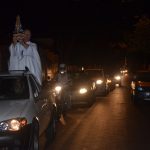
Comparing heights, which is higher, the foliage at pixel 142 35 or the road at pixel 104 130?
the foliage at pixel 142 35

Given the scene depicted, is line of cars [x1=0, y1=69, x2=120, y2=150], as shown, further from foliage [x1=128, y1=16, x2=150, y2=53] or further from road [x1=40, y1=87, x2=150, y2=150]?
foliage [x1=128, y1=16, x2=150, y2=53]

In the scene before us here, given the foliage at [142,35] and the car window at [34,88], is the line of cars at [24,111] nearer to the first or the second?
the car window at [34,88]

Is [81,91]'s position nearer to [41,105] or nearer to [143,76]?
[143,76]

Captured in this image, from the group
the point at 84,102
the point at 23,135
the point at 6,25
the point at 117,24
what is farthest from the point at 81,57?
the point at 23,135

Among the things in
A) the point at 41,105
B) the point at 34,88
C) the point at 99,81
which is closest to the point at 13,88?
the point at 34,88

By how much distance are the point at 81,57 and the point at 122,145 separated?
37.4m

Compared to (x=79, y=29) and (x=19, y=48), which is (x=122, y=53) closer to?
(x=79, y=29)

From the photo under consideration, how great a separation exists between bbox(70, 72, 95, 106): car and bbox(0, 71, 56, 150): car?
10.2m

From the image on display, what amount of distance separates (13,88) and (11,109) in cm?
134

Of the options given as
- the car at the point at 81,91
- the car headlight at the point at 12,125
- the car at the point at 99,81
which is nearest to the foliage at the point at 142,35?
the car at the point at 99,81

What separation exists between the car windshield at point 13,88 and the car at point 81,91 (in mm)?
11370

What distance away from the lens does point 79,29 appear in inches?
1644

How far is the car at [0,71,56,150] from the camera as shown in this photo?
8.82 m

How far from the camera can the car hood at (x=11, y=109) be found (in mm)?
8891
